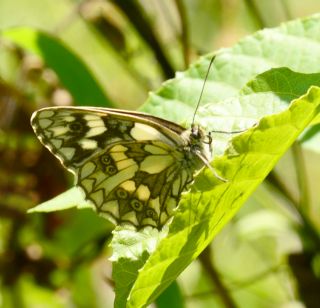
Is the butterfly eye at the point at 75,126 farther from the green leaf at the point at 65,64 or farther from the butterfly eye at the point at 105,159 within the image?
the green leaf at the point at 65,64

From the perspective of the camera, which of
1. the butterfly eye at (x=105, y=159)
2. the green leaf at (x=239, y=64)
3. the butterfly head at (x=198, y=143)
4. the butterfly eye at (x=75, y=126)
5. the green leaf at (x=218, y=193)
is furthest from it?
the butterfly eye at (x=105, y=159)

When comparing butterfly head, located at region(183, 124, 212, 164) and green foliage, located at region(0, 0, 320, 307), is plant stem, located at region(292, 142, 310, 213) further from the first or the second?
butterfly head, located at region(183, 124, 212, 164)

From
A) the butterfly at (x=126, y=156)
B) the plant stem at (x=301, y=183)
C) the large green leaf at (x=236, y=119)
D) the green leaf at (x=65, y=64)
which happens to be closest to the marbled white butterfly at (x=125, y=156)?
the butterfly at (x=126, y=156)

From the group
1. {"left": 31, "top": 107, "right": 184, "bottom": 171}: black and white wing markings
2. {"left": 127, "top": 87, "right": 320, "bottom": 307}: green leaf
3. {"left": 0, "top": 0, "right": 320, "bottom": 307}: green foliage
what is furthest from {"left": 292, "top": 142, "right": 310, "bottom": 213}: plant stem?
{"left": 127, "top": 87, "right": 320, "bottom": 307}: green leaf

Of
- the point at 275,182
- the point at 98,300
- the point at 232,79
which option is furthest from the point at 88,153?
the point at 98,300

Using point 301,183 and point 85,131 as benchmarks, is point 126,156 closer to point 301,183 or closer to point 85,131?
point 85,131

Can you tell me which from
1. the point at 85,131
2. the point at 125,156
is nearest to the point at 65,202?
the point at 85,131

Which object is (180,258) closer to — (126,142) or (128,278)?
(128,278)
